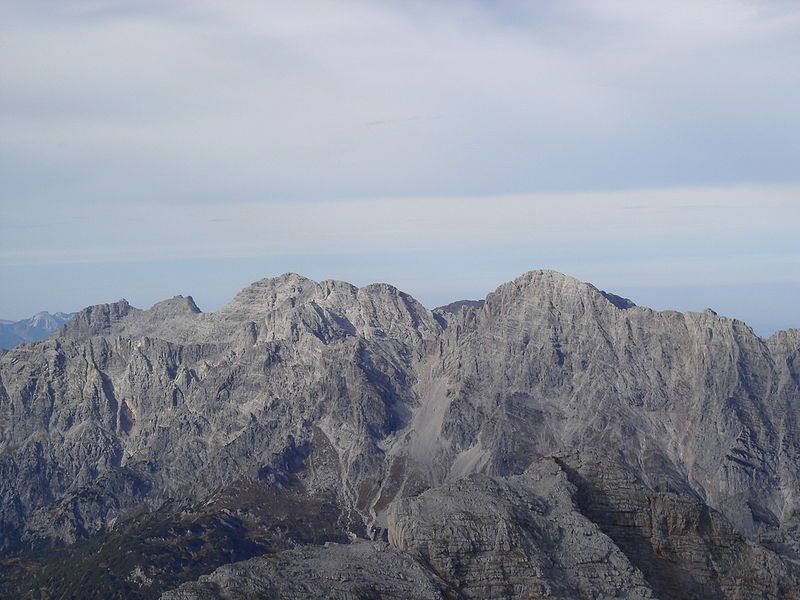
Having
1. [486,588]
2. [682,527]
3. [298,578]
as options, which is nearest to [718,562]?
[682,527]

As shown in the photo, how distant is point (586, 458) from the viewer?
118 metres

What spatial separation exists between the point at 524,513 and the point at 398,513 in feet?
Result: 34.1

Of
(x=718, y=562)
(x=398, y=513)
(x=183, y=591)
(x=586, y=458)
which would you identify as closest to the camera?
(x=183, y=591)

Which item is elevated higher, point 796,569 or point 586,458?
point 586,458

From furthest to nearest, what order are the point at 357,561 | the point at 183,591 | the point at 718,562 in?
the point at 718,562
the point at 357,561
the point at 183,591

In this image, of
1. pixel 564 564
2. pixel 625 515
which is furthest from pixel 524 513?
pixel 625 515

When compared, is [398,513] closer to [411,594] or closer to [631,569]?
[411,594]

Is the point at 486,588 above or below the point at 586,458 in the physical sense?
below

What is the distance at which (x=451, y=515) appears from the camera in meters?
99.3

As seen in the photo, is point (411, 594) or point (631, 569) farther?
point (631, 569)

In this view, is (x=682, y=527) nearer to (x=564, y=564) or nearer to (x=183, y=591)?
(x=564, y=564)

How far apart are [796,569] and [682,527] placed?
39.7 ft

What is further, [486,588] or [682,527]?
[682,527]

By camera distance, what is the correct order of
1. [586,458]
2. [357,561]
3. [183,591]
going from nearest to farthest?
[183,591] → [357,561] → [586,458]
